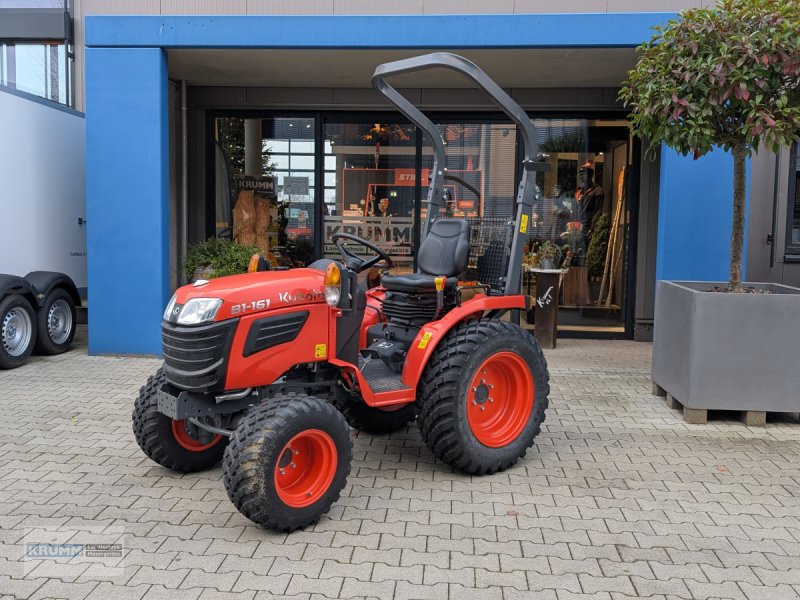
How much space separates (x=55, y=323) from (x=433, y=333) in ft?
17.8

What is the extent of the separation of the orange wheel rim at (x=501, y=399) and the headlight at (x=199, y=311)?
163 cm

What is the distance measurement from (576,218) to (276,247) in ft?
12.9

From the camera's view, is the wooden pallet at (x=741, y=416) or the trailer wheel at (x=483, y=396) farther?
the wooden pallet at (x=741, y=416)

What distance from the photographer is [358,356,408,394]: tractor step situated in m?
4.19

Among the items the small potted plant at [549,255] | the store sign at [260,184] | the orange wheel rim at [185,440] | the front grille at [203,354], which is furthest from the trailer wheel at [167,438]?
the store sign at [260,184]

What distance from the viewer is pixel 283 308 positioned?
3.71 metres

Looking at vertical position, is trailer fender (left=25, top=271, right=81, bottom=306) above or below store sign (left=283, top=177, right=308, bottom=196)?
below

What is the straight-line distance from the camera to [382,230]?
31.9 feet

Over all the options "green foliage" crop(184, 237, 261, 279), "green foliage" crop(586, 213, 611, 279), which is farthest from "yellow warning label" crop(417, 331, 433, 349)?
"green foliage" crop(586, 213, 611, 279)

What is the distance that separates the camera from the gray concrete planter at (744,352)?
539 cm

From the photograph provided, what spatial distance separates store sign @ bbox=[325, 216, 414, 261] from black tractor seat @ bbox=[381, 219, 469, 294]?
5.00 metres

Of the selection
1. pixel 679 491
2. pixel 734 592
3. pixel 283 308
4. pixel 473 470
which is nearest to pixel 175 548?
pixel 283 308

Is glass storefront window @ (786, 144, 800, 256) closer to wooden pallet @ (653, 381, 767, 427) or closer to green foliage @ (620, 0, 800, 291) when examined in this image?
green foliage @ (620, 0, 800, 291)

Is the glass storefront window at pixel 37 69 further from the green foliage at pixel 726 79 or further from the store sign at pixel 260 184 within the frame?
the green foliage at pixel 726 79
